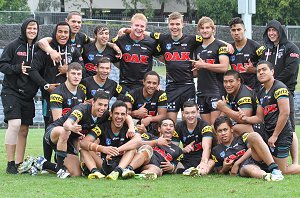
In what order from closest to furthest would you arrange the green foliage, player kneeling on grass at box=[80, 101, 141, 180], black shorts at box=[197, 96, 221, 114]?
player kneeling on grass at box=[80, 101, 141, 180], black shorts at box=[197, 96, 221, 114], the green foliage

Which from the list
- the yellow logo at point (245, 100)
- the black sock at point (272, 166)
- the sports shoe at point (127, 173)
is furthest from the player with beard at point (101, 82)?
the black sock at point (272, 166)

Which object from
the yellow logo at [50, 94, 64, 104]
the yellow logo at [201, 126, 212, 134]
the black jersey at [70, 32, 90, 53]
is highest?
the black jersey at [70, 32, 90, 53]

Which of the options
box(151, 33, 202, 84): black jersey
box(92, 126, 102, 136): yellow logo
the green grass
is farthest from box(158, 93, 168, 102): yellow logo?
the green grass

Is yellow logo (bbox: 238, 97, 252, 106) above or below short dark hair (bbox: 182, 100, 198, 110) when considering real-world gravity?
above

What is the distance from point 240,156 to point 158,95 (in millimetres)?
1743

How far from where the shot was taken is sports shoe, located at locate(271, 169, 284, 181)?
29.6 feet

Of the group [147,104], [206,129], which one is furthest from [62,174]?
[206,129]

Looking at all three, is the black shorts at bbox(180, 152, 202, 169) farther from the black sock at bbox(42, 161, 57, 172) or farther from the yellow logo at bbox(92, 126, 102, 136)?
the black sock at bbox(42, 161, 57, 172)

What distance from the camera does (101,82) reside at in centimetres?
1066

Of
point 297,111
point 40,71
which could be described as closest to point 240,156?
point 40,71

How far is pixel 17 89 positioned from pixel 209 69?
2.85 metres

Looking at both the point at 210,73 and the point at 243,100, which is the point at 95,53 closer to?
the point at 210,73

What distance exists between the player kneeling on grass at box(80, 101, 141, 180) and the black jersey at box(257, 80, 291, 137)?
1751 millimetres

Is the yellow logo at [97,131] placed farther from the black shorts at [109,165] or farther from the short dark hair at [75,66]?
the short dark hair at [75,66]
